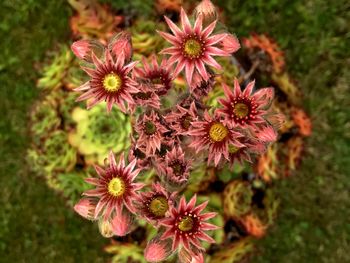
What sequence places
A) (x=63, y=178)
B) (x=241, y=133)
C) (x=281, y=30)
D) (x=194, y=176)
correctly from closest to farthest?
(x=241, y=133) < (x=194, y=176) < (x=63, y=178) < (x=281, y=30)

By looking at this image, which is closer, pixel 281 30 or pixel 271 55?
pixel 271 55

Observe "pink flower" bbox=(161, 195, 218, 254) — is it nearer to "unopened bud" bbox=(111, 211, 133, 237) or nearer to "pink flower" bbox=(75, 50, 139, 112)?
"unopened bud" bbox=(111, 211, 133, 237)

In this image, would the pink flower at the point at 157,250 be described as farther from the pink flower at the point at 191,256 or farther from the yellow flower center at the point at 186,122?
the yellow flower center at the point at 186,122

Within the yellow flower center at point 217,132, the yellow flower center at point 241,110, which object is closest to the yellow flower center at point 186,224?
the yellow flower center at point 217,132

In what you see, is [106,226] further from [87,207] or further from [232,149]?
[232,149]

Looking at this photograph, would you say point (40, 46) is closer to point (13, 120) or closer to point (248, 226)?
point (13, 120)

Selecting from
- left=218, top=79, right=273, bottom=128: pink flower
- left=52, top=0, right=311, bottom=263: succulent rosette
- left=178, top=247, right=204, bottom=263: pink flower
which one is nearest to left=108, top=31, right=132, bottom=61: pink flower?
left=52, top=0, right=311, bottom=263: succulent rosette

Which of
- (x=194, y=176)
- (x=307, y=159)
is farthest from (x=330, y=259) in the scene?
(x=194, y=176)
